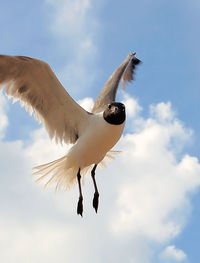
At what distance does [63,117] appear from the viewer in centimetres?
780

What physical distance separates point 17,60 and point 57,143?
56.0 inches

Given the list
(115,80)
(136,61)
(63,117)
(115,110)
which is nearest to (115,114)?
(115,110)

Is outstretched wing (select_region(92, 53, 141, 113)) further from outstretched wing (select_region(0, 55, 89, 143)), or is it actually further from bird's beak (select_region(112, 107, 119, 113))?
bird's beak (select_region(112, 107, 119, 113))

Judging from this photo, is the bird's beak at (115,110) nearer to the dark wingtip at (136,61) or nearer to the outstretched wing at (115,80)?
the outstretched wing at (115,80)

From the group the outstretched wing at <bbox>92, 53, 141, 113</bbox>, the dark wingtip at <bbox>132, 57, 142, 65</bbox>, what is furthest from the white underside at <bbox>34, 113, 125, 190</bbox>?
the dark wingtip at <bbox>132, 57, 142, 65</bbox>

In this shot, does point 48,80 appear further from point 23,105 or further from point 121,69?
point 121,69

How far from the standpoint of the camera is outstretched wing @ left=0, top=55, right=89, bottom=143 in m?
7.37

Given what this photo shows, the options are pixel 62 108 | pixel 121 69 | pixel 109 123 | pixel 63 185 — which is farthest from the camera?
pixel 121 69

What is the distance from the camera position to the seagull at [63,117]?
7262 mm

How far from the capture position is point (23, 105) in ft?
25.6

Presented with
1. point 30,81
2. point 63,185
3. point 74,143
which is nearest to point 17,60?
point 30,81

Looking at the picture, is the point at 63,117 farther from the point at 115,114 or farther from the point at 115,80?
the point at 115,80

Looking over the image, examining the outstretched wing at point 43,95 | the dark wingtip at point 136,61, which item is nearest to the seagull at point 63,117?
the outstretched wing at point 43,95

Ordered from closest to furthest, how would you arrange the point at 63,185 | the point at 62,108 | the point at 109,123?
the point at 109,123
the point at 62,108
the point at 63,185
